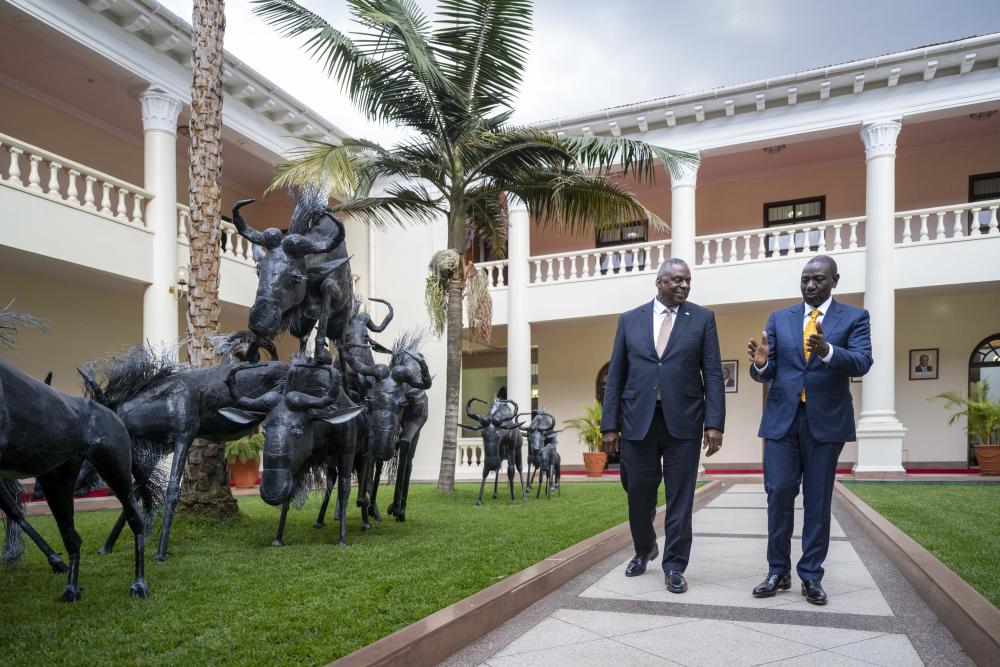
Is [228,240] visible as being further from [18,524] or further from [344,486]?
[18,524]

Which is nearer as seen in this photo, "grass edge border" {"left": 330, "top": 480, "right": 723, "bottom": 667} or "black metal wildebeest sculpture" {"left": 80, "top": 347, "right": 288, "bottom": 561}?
"grass edge border" {"left": 330, "top": 480, "right": 723, "bottom": 667}

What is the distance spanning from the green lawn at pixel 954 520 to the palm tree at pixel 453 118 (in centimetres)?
602

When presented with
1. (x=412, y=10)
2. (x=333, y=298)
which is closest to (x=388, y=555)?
(x=333, y=298)

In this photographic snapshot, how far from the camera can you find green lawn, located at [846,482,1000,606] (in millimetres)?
4980

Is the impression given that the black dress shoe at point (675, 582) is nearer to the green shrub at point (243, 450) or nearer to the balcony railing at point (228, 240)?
the green shrub at point (243, 450)

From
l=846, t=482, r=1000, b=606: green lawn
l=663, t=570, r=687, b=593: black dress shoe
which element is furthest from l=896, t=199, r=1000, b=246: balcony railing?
l=663, t=570, r=687, b=593: black dress shoe

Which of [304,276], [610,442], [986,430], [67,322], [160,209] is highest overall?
[160,209]

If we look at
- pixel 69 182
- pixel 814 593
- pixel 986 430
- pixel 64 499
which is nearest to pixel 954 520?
pixel 814 593

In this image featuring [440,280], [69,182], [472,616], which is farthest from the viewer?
[69,182]

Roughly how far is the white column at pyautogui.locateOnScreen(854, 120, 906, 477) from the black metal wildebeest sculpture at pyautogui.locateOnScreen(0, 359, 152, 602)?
14931 mm

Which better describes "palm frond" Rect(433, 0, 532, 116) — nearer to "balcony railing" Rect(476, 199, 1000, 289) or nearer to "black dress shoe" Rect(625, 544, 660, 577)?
"balcony railing" Rect(476, 199, 1000, 289)

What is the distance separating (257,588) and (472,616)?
1510 millimetres

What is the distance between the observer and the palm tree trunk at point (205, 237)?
25.5 feet

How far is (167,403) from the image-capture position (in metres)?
5.91
